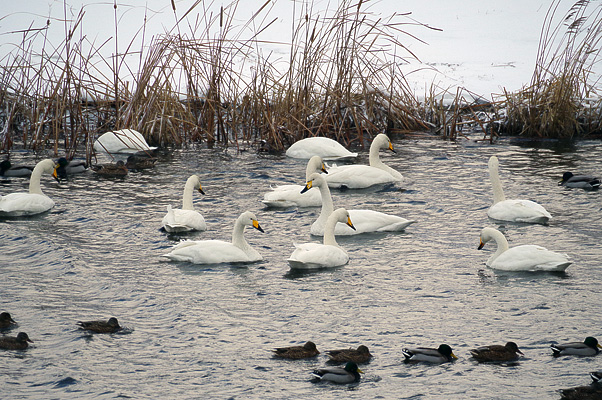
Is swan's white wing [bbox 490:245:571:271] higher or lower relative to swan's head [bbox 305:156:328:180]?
lower

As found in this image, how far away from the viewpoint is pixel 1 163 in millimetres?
13695

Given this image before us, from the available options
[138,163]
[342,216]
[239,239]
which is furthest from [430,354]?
[138,163]

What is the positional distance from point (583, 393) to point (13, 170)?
10.8 meters

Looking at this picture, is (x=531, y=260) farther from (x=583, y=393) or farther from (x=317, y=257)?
(x=583, y=393)

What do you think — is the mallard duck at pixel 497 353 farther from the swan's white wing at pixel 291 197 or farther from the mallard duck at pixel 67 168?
the mallard duck at pixel 67 168

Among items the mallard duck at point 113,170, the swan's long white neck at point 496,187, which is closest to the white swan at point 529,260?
the swan's long white neck at point 496,187

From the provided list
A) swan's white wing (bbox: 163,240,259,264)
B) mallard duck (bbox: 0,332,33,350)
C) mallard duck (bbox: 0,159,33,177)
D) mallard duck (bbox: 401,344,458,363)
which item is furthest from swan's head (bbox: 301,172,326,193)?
mallard duck (bbox: 0,159,33,177)

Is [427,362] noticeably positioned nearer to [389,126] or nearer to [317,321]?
[317,321]

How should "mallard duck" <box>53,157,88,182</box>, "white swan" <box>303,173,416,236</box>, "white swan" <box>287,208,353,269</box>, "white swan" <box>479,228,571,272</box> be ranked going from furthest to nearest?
"mallard duck" <box>53,157,88,182</box> → "white swan" <box>303,173,416,236</box> → "white swan" <box>287,208,353,269</box> → "white swan" <box>479,228,571,272</box>

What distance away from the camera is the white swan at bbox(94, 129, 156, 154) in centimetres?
1502

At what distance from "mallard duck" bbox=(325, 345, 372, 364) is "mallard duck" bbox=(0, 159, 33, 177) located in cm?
897

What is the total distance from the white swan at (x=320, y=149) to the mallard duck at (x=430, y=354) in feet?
28.9

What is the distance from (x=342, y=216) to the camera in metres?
9.59

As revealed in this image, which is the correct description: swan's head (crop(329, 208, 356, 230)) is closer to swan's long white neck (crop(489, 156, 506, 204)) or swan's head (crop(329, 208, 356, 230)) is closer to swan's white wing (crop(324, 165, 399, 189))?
swan's long white neck (crop(489, 156, 506, 204))
